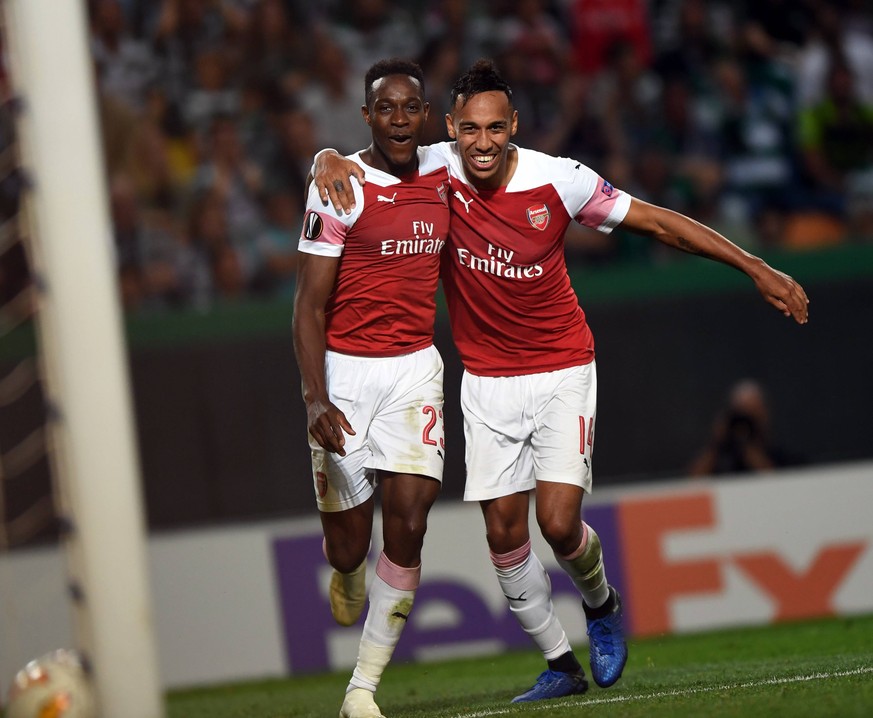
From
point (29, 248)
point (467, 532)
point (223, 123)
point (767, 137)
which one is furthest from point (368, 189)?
point (767, 137)

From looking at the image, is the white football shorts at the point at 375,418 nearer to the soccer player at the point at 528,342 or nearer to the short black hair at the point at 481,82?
the soccer player at the point at 528,342

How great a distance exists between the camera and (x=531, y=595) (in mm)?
5387

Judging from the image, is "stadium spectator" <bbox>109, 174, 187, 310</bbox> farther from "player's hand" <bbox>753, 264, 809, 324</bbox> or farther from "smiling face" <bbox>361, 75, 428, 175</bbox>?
"player's hand" <bbox>753, 264, 809, 324</bbox>

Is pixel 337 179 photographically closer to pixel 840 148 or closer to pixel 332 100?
pixel 332 100

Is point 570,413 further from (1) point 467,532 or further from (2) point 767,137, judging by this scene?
(2) point 767,137

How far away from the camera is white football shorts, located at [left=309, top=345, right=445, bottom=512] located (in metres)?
5.13

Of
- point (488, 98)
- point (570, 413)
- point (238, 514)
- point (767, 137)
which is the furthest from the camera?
point (767, 137)

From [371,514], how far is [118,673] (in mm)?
1607

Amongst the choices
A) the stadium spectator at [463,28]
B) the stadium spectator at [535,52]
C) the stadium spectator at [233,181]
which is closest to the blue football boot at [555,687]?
the stadium spectator at [233,181]

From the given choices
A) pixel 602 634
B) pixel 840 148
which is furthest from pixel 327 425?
pixel 840 148

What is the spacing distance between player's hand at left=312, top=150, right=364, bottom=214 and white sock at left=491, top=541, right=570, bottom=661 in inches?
60.1

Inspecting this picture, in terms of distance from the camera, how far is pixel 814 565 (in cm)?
922

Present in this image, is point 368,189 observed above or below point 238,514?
above

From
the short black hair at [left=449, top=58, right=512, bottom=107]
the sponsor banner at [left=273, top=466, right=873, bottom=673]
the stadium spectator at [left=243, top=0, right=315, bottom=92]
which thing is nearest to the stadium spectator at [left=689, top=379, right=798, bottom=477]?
the sponsor banner at [left=273, top=466, right=873, bottom=673]
